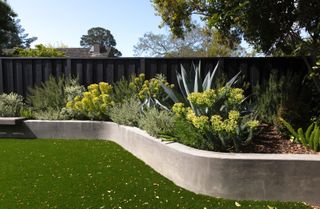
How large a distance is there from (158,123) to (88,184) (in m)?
1.76

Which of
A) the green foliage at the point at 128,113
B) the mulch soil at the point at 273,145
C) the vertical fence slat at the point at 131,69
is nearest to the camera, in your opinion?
the mulch soil at the point at 273,145

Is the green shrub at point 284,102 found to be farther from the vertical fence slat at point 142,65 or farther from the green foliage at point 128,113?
the vertical fence slat at point 142,65

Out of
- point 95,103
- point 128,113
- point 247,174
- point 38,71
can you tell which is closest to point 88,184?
point 247,174

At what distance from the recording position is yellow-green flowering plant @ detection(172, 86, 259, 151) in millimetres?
5301

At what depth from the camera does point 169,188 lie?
16.9ft

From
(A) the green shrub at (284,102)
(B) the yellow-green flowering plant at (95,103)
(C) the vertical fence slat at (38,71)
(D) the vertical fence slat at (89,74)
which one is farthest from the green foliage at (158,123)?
(C) the vertical fence slat at (38,71)

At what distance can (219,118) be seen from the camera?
534cm

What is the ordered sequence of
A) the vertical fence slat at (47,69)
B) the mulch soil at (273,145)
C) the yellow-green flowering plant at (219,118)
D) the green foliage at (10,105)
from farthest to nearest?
the vertical fence slat at (47,69) < the green foliage at (10,105) < the mulch soil at (273,145) < the yellow-green flowering plant at (219,118)

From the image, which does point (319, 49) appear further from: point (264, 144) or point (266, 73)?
point (266, 73)

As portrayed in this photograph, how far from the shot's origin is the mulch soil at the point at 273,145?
5406 millimetres

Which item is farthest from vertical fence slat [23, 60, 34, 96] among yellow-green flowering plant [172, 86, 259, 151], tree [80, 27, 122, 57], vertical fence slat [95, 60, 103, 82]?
tree [80, 27, 122, 57]

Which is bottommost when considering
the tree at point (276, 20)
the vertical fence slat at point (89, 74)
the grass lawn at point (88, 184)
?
the grass lawn at point (88, 184)

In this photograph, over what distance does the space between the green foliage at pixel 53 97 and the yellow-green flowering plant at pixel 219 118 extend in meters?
4.41

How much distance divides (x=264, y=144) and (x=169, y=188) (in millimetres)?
1586
